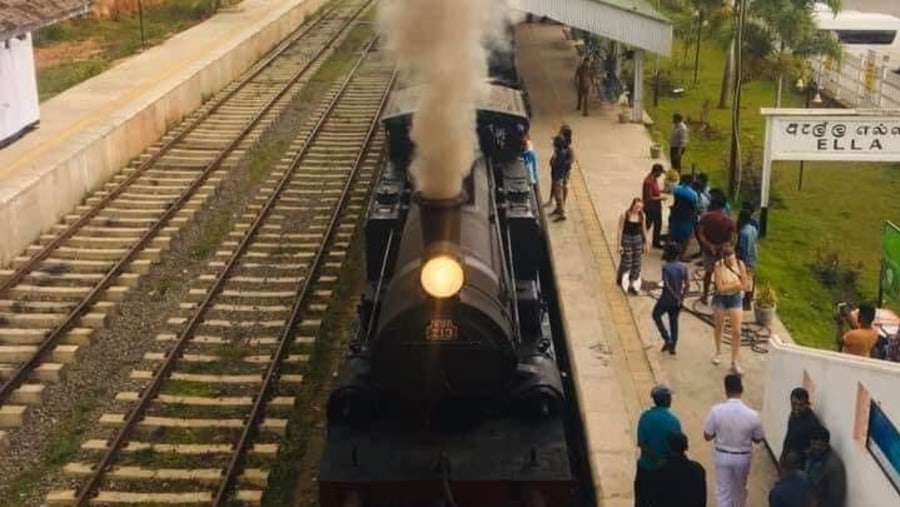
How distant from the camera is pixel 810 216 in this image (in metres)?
16.2

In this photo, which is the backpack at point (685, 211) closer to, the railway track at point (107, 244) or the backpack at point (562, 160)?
the backpack at point (562, 160)

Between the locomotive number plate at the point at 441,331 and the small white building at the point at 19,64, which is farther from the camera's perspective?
the small white building at the point at 19,64

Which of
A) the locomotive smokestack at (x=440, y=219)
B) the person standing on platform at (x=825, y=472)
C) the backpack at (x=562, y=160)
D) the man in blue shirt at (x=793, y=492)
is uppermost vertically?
the locomotive smokestack at (x=440, y=219)

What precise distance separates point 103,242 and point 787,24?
14.0 metres

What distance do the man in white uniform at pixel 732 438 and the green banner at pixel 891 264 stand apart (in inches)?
160

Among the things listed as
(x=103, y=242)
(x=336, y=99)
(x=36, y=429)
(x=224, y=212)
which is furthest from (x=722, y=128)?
(x=36, y=429)

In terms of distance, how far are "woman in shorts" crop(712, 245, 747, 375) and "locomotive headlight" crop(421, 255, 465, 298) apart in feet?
11.6

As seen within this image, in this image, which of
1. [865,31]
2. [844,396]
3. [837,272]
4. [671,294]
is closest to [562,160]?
[837,272]

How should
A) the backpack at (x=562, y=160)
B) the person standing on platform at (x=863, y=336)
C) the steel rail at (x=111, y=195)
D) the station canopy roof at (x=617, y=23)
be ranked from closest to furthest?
1. the person standing on platform at (x=863, y=336)
2. the steel rail at (x=111, y=195)
3. the backpack at (x=562, y=160)
4. the station canopy roof at (x=617, y=23)

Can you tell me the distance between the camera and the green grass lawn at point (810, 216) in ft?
42.2

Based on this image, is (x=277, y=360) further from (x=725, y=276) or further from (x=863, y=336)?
(x=863, y=336)

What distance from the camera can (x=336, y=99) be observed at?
22938 mm

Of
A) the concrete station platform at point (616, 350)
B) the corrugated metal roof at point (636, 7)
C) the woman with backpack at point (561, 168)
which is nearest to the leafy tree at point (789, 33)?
the corrugated metal roof at point (636, 7)

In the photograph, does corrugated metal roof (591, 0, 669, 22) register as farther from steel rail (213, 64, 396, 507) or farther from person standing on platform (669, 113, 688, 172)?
steel rail (213, 64, 396, 507)
